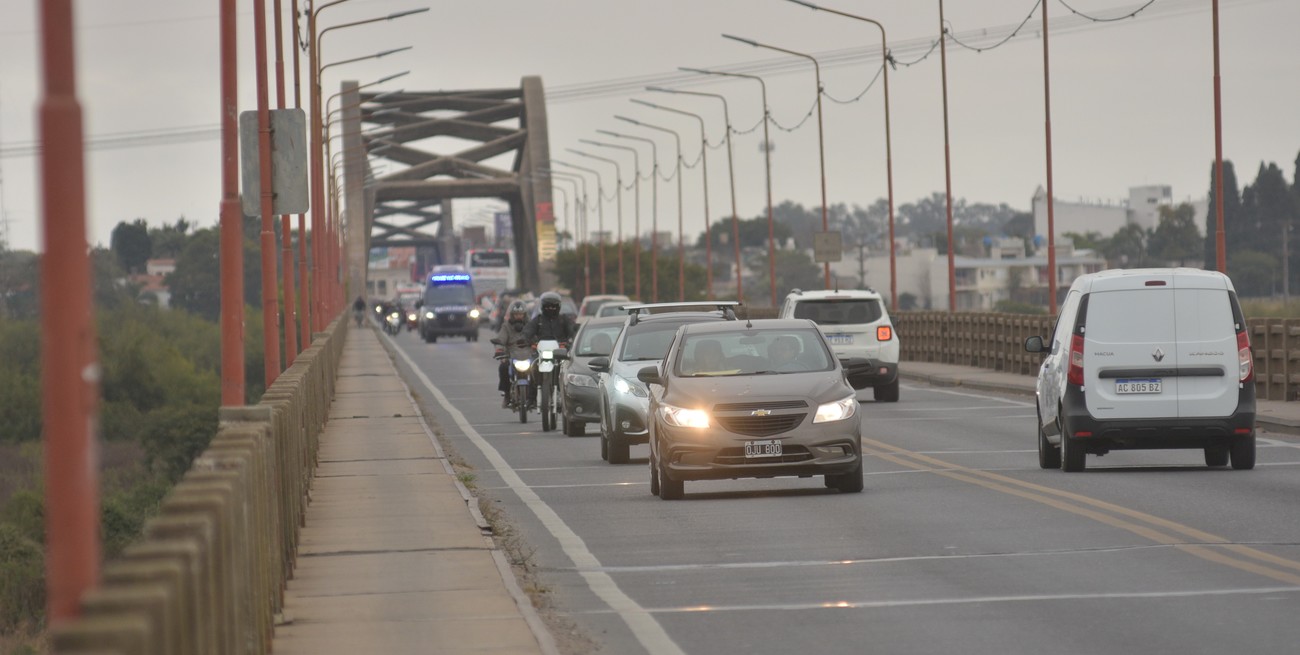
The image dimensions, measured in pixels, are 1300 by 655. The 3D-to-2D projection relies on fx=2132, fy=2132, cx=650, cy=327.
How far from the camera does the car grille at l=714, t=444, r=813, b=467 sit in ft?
53.1

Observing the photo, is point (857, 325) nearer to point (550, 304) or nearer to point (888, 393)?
point (888, 393)

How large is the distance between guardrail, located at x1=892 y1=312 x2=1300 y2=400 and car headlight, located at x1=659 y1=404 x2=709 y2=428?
574 inches

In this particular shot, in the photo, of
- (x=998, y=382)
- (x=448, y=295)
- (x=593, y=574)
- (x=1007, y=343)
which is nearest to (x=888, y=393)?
(x=998, y=382)

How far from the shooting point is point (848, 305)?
108 ft

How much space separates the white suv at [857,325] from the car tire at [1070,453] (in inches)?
533

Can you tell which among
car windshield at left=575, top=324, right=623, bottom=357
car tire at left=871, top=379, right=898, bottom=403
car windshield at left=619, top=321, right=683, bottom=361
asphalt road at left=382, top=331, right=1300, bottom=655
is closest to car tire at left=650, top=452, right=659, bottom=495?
asphalt road at left=382, top=331, right=1300, bottom=655

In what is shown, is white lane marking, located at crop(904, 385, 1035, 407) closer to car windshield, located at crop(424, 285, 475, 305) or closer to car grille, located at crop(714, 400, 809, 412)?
car grille, located at crop(714, 400, 809, 412)

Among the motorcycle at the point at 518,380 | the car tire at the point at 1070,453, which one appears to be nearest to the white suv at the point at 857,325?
the motorcycle at the point at 518,380

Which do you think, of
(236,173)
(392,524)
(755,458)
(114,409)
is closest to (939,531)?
(755,458)

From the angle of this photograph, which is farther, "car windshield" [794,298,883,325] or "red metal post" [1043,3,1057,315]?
"red metal post" [1043,3,1057,315]

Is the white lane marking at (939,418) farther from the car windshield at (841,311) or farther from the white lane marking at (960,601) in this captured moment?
the white lane marking at (960,601)

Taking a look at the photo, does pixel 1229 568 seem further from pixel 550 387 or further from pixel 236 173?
pixel 550 387

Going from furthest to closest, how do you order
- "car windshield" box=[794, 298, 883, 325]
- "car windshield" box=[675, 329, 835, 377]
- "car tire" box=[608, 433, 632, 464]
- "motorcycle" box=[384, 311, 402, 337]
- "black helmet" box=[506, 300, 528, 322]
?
"motorcycle" box=[384, 311, 402, 337]
"car windshield" box=[794, 298, 883, 325]
"black helmet" box=[506, 300, 528, 322]
"car tire" box=[608, 433, 632, 464]
"car windshield" box=[675, 329, 835, 377]

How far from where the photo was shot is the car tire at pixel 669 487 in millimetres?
16641
